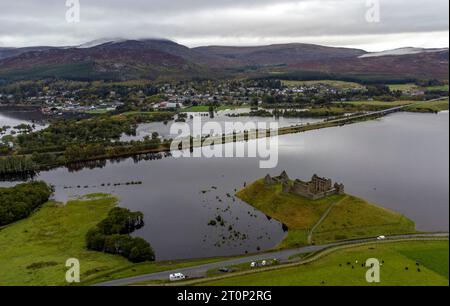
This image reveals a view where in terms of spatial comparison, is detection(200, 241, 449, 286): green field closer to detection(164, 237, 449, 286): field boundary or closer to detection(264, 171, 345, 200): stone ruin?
detection(164, 237, 449, 286): field boundary

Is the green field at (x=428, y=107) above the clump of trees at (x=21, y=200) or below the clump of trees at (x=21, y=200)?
above

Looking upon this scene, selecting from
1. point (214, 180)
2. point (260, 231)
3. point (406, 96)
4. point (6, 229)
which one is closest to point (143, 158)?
point (214, 180)

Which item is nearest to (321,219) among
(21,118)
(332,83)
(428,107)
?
(428,107)

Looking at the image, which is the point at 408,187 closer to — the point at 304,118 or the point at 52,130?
the point at 304,118

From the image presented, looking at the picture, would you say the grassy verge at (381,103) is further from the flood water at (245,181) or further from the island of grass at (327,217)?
the island of grass at (327,217)

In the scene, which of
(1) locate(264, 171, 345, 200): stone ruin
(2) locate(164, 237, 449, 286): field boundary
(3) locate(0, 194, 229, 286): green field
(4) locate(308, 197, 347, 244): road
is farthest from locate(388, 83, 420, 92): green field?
(3) locate(0, 194, 229, 286): green field

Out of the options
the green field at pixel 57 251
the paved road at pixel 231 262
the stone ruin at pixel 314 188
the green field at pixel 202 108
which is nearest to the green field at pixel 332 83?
the green field at pixel 202 108

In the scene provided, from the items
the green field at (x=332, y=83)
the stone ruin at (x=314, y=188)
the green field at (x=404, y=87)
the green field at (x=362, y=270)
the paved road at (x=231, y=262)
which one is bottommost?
the paved road at (x=231, y=262)
